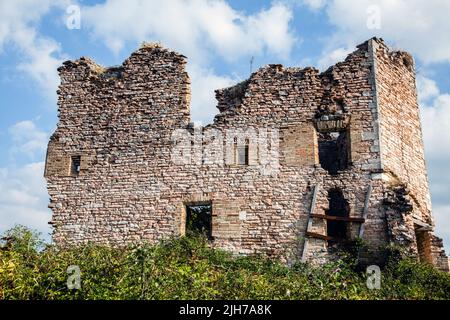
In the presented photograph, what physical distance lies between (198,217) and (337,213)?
326cm

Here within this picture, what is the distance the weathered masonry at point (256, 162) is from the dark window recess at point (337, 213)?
2 centimetres

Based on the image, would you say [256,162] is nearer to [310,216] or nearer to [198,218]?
[310,216]

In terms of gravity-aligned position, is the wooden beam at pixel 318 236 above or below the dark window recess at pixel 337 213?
below

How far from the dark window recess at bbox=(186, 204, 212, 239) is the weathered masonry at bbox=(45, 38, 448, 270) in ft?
0.08

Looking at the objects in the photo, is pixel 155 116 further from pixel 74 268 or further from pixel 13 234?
pixel 74 268

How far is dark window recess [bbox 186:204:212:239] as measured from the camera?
43.2 feet

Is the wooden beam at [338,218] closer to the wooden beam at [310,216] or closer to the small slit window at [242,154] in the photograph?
the wooden beam at [310,216]

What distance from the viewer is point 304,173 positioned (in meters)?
12.8

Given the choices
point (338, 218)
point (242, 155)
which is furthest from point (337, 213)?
point (242, 155)

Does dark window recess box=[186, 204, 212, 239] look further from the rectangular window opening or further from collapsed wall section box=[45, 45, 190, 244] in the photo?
collapsed wall section box=[45, 45, 190, 244]

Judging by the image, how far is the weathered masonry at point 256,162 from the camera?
12500 millimetres

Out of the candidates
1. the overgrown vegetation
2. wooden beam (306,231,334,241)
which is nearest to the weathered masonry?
wooden beam (306,231,334,241)

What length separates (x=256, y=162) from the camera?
43.1 feet

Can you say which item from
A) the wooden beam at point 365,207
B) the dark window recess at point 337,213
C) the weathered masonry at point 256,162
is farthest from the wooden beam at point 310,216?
the wooden beam at point 365,207
